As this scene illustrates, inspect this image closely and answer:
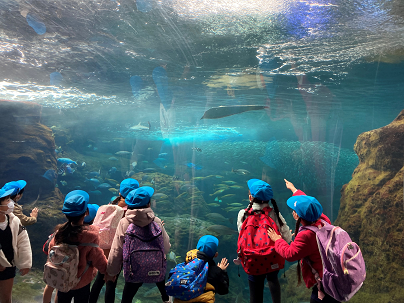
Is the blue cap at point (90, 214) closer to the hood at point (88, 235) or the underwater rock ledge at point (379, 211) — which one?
the hood at point (88, 235)

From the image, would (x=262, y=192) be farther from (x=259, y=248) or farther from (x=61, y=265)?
(x=61, y=265)

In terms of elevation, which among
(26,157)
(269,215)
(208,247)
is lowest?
(26,157)

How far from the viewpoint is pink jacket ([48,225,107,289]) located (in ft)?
8.51

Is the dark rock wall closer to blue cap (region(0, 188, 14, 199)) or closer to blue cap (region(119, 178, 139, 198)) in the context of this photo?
blue cap (region(0, 188, 14, 199))

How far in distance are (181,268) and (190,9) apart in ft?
23.5

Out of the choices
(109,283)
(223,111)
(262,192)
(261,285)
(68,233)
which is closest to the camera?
(68,233)

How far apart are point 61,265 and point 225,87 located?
1452 centimetres

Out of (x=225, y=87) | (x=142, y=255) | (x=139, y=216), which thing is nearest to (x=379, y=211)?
(x=142, y=255)

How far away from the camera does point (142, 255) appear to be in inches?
109

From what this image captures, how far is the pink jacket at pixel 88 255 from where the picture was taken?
2.59 m

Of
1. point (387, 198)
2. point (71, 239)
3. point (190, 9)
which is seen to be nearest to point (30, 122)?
point (190, 9)

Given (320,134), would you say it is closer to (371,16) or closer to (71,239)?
(371,16)

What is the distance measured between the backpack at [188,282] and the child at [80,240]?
99 centimetres

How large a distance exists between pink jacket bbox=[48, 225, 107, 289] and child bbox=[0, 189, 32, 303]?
819 mm
